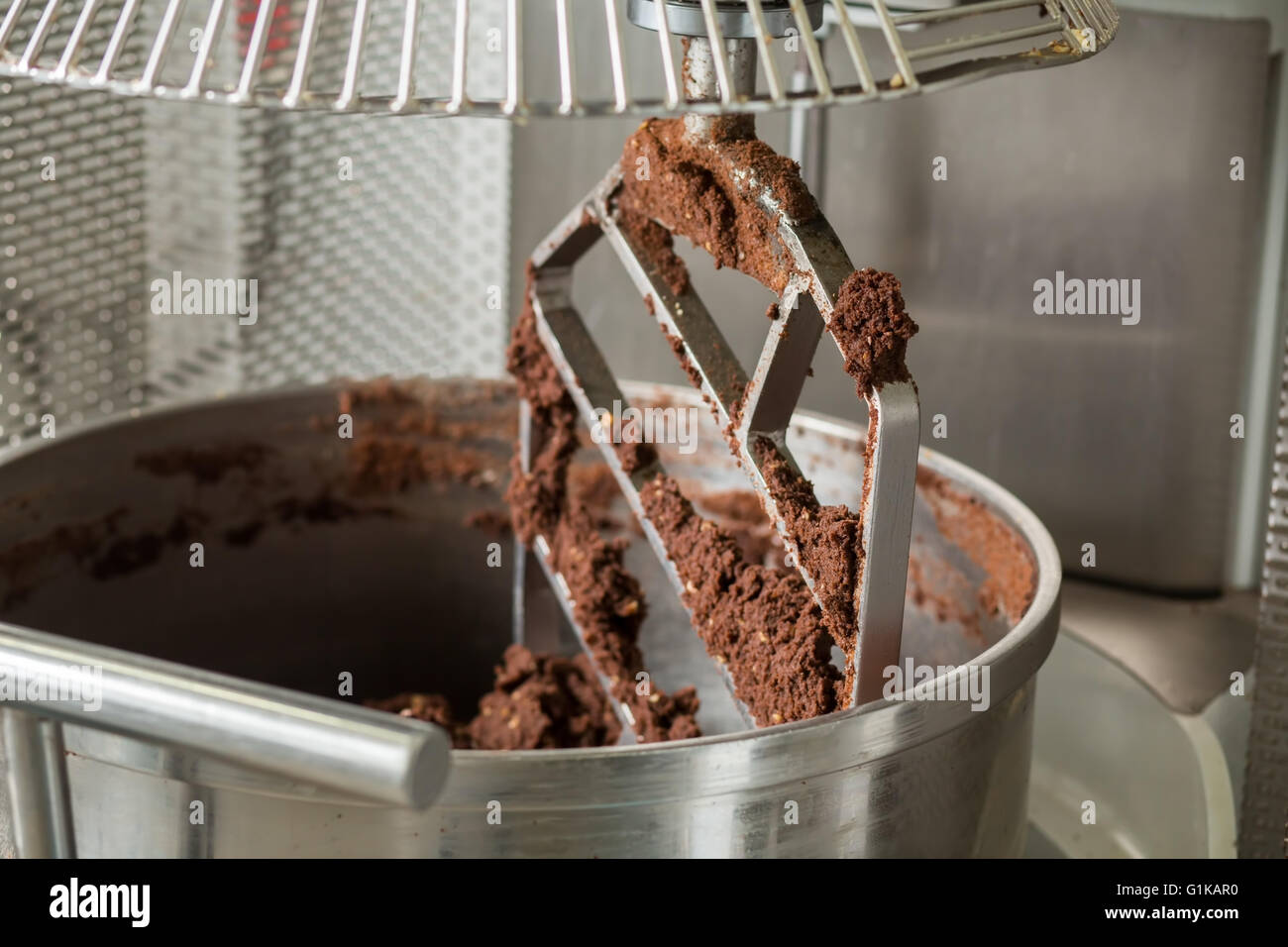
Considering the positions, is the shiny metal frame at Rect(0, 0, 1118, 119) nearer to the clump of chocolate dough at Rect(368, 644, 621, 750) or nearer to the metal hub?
the metal hub

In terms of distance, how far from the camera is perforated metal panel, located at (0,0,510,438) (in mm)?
1732

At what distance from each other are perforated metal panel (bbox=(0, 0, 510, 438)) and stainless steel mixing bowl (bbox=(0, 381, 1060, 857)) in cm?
→ 47

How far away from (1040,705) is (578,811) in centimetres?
78

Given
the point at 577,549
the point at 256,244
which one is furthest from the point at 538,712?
the point at 256,244

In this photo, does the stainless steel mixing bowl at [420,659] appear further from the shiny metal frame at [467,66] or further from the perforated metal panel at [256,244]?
the perforated metal panel at [256,244]

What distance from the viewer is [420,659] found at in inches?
61.3

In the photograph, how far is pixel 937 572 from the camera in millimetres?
1266

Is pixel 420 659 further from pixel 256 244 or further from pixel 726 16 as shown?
pixel 726 16

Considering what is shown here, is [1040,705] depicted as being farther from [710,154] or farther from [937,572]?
[710,154]

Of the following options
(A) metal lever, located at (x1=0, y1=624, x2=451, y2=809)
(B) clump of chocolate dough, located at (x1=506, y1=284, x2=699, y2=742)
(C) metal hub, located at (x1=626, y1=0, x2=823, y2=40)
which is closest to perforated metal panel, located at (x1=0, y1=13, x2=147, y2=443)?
(B) clump of chocolate dough, located at (x1=506, y1=284, x2=699, y2=742)

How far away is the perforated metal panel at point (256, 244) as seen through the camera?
1.73 metres

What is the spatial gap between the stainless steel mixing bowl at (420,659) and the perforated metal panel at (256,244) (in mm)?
472

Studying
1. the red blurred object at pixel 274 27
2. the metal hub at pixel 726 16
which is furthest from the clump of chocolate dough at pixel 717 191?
the red blurred object at pixel 274 27

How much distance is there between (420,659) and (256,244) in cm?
63
